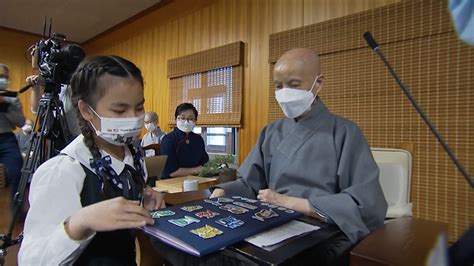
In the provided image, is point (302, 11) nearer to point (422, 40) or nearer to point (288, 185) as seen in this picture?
point (422, 40)

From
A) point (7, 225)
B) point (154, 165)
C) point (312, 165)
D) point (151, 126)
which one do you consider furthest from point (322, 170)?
point (151, 126)

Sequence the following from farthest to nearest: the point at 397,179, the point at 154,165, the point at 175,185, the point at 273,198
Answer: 1. the point at 154,165
2. the point at 175,185
3. the point at 397,179
4. the point at 273,198

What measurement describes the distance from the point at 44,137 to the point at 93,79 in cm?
102

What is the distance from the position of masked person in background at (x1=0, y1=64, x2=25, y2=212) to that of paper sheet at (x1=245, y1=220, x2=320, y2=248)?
1830 millimetres

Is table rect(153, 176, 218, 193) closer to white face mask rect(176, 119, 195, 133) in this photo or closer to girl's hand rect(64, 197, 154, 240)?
white face mask rect(176, 119, 195, 133)

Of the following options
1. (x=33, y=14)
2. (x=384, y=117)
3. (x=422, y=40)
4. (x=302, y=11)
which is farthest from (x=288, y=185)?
(x=33, y=14)

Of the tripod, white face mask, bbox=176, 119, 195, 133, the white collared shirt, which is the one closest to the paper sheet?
the white collared shirt

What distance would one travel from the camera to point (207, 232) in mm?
618

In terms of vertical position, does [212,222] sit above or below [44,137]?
below

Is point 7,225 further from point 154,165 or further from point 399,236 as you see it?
point 399,236

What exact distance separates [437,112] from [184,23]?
10.4ft

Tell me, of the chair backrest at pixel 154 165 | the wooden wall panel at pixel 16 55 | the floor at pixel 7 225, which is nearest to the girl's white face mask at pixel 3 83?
the floor at pixel 7 225

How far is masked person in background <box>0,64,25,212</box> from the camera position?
179cm

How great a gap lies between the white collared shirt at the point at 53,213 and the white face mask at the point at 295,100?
75cm
